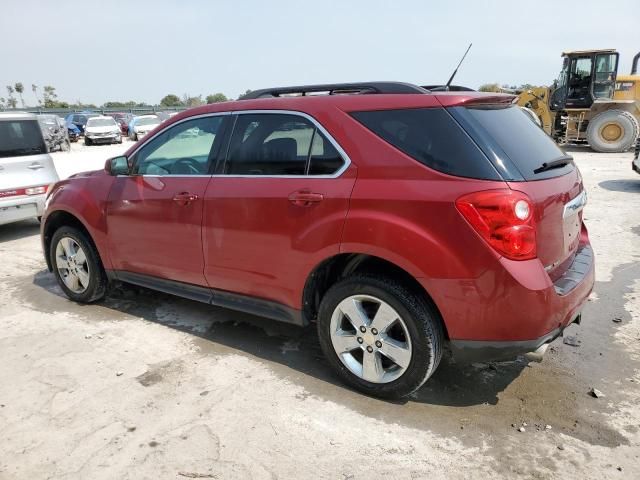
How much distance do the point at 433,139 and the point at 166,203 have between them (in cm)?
212

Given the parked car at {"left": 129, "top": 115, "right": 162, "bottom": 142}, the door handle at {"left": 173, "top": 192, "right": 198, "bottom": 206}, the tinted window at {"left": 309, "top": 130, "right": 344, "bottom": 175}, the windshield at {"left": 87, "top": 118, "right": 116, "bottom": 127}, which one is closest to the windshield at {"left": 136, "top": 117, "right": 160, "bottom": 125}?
the parked car at {"left": 129, "top": 115, "right": 162, "bottom": 142}

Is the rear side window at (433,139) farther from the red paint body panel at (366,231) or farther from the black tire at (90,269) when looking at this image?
the black tire at (90,269)

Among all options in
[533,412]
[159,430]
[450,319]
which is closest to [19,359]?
[159,430]

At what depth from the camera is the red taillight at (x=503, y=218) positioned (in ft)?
8.38

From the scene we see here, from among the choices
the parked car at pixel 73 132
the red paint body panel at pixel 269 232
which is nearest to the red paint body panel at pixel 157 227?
the red paint body panel at pixel 269 232

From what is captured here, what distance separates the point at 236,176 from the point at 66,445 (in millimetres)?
1908

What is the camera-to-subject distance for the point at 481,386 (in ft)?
10.7

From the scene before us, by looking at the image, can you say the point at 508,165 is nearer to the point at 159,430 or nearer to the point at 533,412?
the point at 533,412

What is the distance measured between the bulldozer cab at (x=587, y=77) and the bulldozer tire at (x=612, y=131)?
0.86m

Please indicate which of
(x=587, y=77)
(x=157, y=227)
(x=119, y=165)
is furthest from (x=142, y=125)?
(x=157, y=227)

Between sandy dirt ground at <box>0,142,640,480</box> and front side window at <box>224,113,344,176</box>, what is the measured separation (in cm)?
137

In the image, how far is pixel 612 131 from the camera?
16.5 metres

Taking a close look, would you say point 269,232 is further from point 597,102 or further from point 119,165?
point 597,102

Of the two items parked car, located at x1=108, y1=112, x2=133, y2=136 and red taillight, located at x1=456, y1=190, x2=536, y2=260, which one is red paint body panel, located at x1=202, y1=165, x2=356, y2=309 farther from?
parked car, located at x1=108, y1=112, x2=133, y2=136
